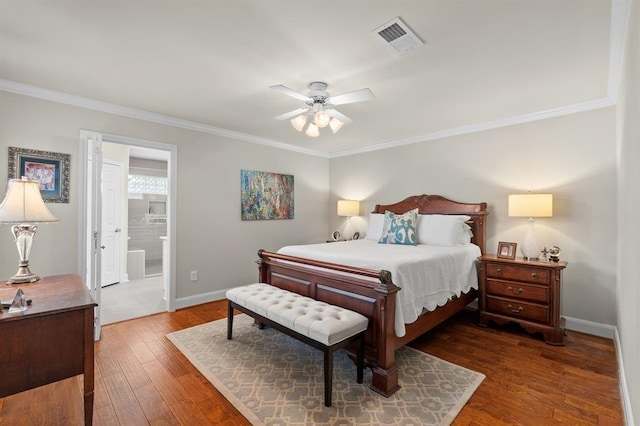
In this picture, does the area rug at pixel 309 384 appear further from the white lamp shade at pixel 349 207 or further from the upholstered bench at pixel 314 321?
the white lamp shade at pixel 349 207

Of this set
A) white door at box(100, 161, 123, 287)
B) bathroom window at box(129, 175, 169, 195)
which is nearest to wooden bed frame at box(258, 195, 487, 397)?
white door at box(100, 161, 123, 287)

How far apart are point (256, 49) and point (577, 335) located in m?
4.06

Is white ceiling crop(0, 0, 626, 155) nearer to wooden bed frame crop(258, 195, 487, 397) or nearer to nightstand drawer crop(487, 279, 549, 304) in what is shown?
wooden bed frame crop(258, 195, 487, 397)

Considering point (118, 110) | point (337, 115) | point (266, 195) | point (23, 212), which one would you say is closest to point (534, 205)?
point (337, 115)

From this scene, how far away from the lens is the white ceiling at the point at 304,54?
1.76m

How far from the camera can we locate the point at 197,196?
13.2ft

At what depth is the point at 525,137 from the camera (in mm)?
3539

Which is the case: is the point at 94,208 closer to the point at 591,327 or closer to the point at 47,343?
the point at 47,343

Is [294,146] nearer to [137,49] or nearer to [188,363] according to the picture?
[137,49]

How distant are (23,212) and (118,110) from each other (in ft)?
6.08

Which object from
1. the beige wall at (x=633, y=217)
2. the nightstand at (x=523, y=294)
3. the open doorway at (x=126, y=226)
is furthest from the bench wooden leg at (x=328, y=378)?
the open doorway at (x=126, y=226)

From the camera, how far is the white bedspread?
230 cm

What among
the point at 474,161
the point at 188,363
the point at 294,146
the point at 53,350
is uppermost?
the point at 294,146

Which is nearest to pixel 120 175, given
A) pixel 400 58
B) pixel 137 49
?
pixel 137 49
